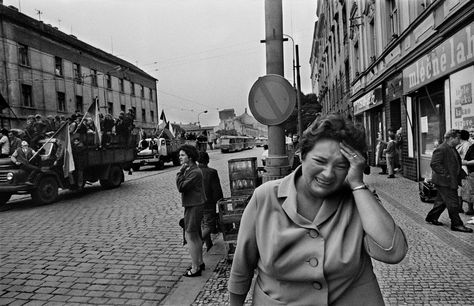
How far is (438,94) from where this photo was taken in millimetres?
10844

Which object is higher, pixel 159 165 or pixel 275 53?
pixel 275 53

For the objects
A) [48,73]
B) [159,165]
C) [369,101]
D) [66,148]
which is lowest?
[159,165]

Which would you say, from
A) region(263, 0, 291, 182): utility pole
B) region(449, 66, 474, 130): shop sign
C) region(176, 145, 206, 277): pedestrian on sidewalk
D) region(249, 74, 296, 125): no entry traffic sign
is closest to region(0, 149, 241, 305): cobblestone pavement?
region(176, 145, 206, 277): pedestrian on sidewalk

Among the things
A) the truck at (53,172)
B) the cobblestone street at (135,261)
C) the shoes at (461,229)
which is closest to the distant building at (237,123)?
the truck at (53,172)

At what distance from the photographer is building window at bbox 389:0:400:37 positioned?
14203mm

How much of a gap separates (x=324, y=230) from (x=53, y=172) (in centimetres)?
1170

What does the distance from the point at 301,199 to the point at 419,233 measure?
5457 mm

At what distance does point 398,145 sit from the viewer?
45.8 feet

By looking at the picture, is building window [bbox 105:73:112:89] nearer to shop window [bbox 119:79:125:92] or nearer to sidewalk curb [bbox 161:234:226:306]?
shop window [bbox 119:79:125:92]

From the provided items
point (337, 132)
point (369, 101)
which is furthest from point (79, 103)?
point (337, 132)

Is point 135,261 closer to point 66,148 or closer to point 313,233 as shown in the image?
point 313,233

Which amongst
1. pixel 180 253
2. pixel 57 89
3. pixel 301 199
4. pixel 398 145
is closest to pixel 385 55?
pixel 398 145

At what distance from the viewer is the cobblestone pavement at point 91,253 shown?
14.4ft

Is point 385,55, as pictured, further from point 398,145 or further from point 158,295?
point 158,295
